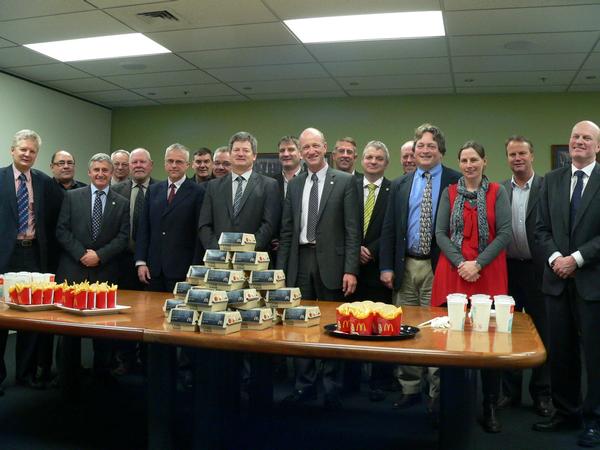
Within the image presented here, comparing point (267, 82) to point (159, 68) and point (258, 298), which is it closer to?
point (159, 68)

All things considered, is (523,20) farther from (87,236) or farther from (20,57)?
(20,57)

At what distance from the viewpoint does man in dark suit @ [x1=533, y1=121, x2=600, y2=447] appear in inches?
121

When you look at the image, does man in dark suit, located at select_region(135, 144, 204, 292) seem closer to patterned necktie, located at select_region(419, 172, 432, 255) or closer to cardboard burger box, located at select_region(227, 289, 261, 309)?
patterned necktie, located at select_region(419, 172, 432, 255)

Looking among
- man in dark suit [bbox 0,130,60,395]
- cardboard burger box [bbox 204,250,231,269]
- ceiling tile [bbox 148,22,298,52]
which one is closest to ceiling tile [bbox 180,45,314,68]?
ceiling tile [bbox 148,22,298,52]

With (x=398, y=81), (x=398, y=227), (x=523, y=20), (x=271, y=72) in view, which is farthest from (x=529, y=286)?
(x=271, y=72)

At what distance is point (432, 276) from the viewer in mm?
3514

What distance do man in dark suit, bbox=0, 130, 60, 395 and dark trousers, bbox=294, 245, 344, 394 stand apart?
71.4 inches

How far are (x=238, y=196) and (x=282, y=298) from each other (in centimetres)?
151

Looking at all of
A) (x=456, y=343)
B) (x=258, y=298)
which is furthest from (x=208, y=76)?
(x=456, y=343)

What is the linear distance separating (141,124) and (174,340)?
7.11m

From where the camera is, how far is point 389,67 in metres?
6.41

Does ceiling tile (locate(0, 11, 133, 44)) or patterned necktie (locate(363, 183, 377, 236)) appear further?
ceiling tile (locate(0, 11, 133, 44))

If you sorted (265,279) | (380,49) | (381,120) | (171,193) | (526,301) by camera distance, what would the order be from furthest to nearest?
(381,120) → (380,49) → (171,193) → (526,301) → (265,279)

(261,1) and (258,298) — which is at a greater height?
(261,1)
